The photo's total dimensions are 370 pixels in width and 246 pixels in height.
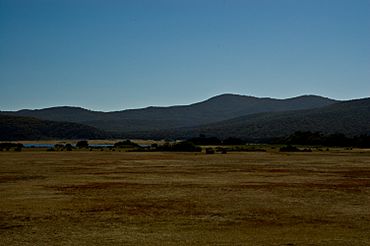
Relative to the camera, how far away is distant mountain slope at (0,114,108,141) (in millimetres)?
148375

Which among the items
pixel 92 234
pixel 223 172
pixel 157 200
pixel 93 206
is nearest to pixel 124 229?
pixel 92 234

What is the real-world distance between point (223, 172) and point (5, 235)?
2691 cm

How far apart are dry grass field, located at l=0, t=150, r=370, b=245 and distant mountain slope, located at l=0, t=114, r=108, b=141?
114m

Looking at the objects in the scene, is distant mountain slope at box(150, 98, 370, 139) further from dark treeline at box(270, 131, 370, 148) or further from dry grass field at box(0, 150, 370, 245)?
dry grass field at box(0, 150, 370, 245)

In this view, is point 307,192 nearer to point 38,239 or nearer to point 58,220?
point 58,220

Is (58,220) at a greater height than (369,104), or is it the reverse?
(369,104)

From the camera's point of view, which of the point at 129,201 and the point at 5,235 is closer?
the point at 5,235

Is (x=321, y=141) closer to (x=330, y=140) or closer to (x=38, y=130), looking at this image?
(x=330, y=140)

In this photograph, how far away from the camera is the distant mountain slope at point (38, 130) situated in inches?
5842

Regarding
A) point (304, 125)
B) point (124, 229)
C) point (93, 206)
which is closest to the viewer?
point (124, 229)

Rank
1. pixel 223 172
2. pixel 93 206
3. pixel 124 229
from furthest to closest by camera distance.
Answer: pixel 223 172 < pixel 93 206 < pixel 124 229

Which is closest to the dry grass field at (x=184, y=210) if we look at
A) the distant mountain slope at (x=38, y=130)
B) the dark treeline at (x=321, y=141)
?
the dark treeline at (x=321, y=141)

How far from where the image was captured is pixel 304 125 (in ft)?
499

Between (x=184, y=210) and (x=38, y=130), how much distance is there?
140 meters
